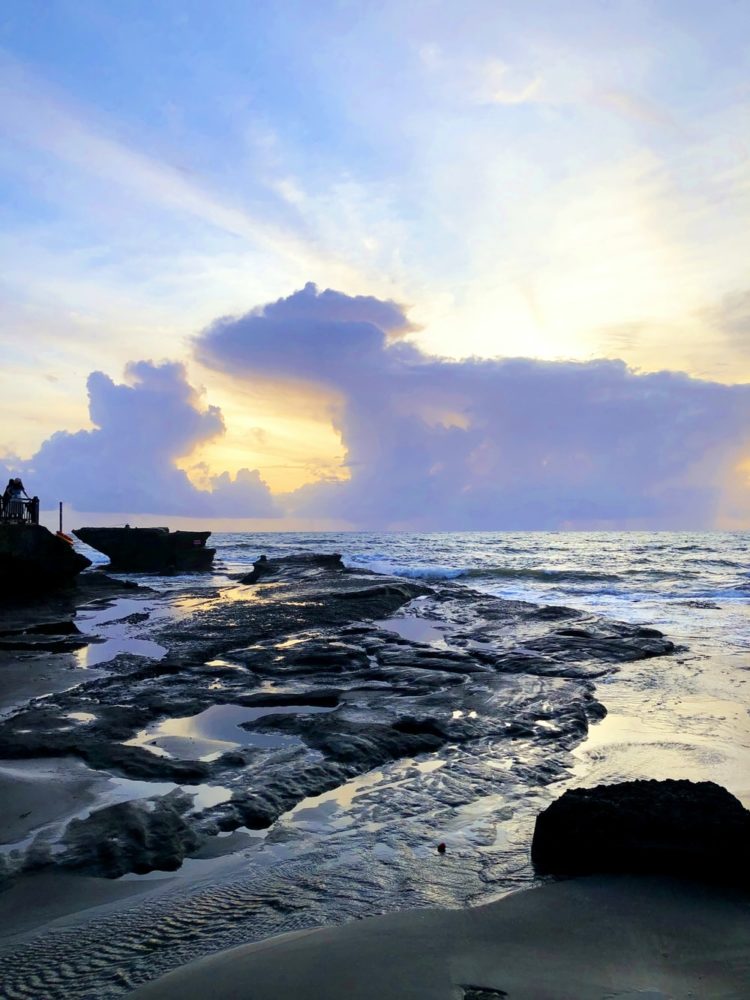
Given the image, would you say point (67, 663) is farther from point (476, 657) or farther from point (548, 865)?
point (548, 865)

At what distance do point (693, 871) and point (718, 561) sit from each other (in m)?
44.7

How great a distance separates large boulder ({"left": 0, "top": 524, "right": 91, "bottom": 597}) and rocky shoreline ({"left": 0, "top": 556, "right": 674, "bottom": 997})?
400 inches

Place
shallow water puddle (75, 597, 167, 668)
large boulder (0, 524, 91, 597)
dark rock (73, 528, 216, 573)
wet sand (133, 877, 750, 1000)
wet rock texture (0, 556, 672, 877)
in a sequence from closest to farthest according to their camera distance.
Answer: wet sand (133, 877, 750, 1000)
wet rock texture (0, 556, 672, 877)
shallow water puddle (75, 597, 167, 668)
large boulder (0, 524, 91, 597)
dark rock (73, 528, 216, 573)

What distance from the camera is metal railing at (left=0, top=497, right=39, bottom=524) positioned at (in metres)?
23.5

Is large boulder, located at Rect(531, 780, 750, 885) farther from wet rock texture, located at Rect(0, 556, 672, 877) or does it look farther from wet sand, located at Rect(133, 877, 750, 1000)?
wet rock texture, located at Rect(0, 556, 672, 877)

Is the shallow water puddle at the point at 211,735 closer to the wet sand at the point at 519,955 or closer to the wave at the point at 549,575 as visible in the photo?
the wet sand at the point at 519,955

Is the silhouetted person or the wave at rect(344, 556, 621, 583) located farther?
the wave at rect(344, 556, 621, 583)

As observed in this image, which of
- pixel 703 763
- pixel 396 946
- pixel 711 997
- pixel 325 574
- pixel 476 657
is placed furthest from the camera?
pixel 325 574

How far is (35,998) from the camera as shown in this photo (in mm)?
2891

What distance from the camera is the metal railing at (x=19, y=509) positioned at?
23516 mm

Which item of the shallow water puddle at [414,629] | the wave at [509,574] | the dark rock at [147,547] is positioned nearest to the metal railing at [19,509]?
the dark rock at [147,547]

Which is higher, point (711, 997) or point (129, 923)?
point (711, 997)

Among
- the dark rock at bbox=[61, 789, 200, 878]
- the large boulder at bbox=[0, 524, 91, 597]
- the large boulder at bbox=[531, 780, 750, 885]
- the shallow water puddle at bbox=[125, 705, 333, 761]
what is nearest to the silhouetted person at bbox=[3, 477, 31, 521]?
the large boulder at bbox=[0, 524, 91, 597]

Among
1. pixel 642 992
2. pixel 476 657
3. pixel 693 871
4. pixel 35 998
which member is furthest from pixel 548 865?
pixel 476 657
